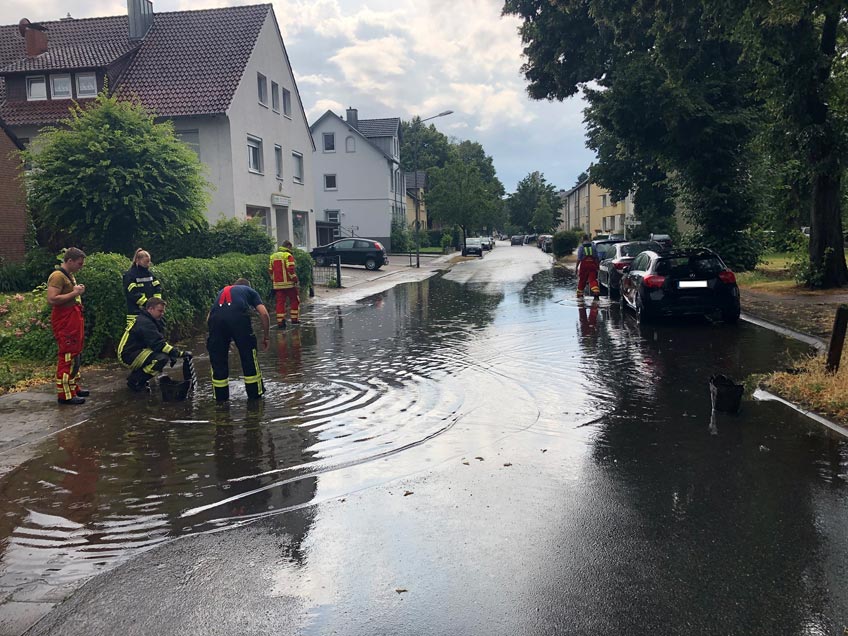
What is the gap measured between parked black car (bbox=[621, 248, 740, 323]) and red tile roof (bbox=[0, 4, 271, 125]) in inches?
737

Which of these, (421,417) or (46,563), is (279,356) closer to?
(421,417)

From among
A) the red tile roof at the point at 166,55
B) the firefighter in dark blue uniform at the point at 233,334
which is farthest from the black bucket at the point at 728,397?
the red tile roof at the point at 166,55

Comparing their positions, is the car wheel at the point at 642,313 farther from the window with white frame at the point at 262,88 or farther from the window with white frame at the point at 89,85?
the window with white frame at the point at 89,85

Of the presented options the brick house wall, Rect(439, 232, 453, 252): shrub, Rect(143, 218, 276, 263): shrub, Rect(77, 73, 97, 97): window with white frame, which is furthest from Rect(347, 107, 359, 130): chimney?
Rect(143, 218, 276, 263): shrub

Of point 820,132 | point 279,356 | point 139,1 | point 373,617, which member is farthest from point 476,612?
point 139,1

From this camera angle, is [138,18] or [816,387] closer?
[816,387]

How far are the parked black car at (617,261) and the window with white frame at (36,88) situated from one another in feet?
75.8

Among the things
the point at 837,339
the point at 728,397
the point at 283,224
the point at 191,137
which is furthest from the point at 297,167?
the point at 728,397

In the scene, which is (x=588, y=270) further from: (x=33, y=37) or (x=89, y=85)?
(x=33, y=37)

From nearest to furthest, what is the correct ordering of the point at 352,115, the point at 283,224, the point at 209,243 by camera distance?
the point at 209,243 < the point at 283,224 < the point at 352,115

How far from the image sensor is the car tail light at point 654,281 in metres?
13.6

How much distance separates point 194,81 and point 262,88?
349cm

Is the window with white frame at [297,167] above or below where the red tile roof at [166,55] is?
below

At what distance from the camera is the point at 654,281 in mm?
13672
